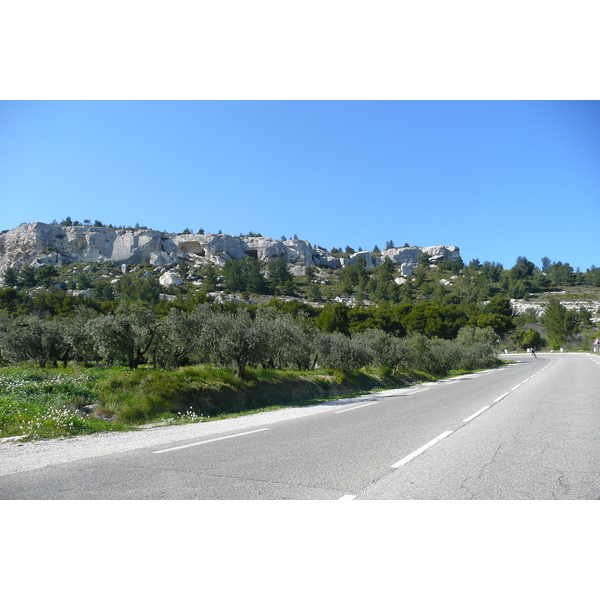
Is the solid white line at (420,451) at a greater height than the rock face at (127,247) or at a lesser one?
lesser

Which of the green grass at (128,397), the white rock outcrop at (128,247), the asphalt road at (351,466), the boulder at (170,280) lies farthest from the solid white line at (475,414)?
the white rock outcrop at (128,247)

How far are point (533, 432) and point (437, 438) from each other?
2163mm

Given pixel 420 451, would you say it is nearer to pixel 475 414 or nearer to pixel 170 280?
pixel 475 414

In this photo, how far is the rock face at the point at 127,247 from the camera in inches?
5679

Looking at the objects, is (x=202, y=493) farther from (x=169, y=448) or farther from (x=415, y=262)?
(x=415, y=262)

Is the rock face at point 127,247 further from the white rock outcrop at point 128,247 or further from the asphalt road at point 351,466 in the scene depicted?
the asphalt road at point 351,466

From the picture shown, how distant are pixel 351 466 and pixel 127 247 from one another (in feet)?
540

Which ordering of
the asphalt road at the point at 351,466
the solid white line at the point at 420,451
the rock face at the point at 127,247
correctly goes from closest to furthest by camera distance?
the asphalt road at the point at 351,466
the solid white line at the point at 420,451
the rock face at the point at 127,247

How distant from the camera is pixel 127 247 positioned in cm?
15588

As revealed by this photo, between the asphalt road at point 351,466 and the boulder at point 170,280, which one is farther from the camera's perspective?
the boulder at point 170,280

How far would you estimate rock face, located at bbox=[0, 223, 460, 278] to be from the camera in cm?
14425

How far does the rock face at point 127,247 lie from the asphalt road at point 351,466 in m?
147

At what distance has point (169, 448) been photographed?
761 centimetres

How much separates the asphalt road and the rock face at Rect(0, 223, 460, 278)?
146683 mm
